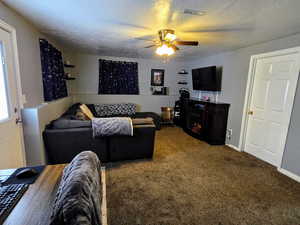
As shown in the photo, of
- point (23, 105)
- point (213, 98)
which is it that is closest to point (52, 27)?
point (23, 105)

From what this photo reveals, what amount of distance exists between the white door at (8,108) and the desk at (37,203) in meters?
0.89

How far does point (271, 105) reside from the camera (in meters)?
3.00

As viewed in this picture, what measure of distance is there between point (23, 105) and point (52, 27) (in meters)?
1.34

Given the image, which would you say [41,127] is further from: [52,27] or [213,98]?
[213,98]

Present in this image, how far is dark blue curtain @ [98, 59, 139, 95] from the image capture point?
5.14 m

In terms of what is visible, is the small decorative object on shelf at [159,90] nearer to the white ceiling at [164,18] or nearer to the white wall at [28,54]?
the white ceiling at [164,18]

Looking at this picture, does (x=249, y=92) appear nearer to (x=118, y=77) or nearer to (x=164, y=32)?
(x=164, y=32)

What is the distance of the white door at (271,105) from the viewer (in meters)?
2.67

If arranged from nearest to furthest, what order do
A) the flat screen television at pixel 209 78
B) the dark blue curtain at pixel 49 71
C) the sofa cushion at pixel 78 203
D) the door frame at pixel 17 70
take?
1. the sofa cushion at pixel 78 203
2. the door frame at pixel 17 70
3. the dark blue curtain at pixel 49 71
4. the flat screen television at pixel 209 78

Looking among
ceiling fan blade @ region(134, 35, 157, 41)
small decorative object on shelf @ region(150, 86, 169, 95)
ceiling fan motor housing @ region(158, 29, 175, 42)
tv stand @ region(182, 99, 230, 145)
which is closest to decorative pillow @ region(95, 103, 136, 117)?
small decorative object on shelf @ region(150, 86, 169, 95)

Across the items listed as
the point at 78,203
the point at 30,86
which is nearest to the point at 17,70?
the point at 30,86

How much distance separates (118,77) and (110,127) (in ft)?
9.98

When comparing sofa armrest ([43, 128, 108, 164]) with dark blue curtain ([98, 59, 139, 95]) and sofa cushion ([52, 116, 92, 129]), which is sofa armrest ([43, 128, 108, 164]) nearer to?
sofa cushion ([52, 116, 92, 129])

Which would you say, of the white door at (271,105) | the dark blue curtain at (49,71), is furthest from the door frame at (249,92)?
the dark blue curtain at (49,71)
